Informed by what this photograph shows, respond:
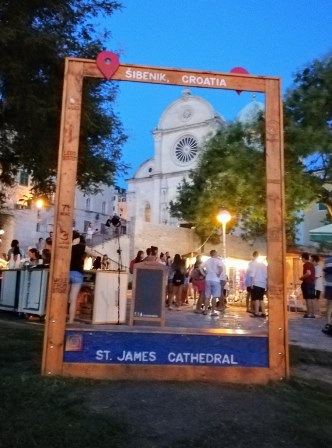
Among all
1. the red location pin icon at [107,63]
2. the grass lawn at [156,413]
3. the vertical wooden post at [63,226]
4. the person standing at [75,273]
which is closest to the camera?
the grass lawn at [156,413]

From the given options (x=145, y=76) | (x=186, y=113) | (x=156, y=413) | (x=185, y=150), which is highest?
(x=186, y=113)

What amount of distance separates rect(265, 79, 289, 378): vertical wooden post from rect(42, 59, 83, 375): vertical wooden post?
227 cm

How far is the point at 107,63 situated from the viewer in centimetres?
581

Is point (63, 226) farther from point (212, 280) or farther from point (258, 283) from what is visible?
point (258, 283)

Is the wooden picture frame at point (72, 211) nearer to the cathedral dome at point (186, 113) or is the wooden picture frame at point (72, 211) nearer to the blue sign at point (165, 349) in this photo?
the blue sign at point (165, 349)

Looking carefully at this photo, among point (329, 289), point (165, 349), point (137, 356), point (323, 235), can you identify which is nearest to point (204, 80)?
point (165, 349)

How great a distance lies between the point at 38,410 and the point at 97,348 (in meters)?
1.18

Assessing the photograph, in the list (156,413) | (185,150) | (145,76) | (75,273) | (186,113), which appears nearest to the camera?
(156,413)

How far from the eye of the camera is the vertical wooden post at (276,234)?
5590mm

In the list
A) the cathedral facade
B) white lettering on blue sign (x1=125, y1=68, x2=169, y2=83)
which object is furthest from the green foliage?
the cathedral facade

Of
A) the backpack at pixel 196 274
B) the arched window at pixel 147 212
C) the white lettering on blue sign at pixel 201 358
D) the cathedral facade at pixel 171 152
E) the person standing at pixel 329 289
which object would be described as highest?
the cathedral facade at pixel 171 152

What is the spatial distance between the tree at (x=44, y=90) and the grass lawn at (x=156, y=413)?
6388 mm

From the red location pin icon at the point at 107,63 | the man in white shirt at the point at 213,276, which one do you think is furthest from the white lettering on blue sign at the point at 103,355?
the man in white shirt at the point at 213,276

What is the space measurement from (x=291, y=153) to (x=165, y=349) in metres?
11.4
